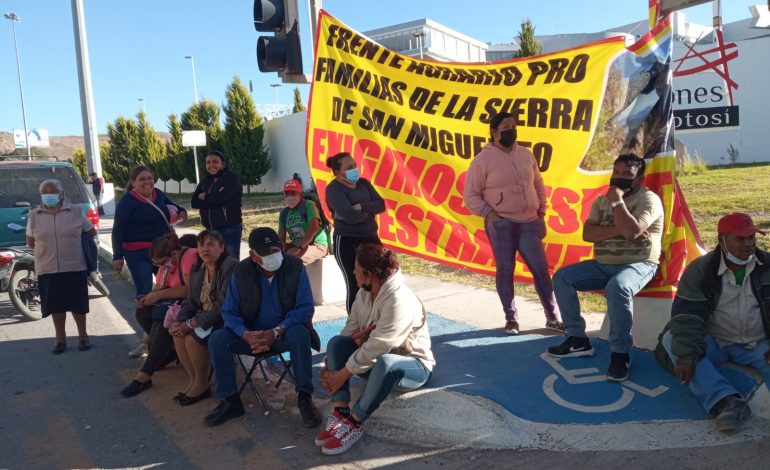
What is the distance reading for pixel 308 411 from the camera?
4.12 metres

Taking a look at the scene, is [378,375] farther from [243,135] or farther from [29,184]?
[243,135]

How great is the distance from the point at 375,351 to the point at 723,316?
209cm

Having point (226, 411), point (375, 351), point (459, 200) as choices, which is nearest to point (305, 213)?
point (459, 200)

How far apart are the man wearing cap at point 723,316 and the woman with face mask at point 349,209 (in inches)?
98.3

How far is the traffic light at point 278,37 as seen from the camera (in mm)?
5516

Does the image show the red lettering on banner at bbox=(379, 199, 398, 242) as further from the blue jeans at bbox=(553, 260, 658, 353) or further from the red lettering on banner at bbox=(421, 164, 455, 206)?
the blue jeans at bbox=(553, 260, 658, 353)

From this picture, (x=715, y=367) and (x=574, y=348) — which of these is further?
(x=574, y=348)

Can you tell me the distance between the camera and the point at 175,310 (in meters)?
4.95

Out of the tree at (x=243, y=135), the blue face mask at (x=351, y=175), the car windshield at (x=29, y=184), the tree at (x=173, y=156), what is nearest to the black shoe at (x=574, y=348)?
the blue face mask at (x=351, y=175)

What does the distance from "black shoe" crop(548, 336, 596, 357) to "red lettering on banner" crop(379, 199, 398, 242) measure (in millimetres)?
2167

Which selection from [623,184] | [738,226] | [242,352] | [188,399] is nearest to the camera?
[738,226]

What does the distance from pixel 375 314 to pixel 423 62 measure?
10.00 ft

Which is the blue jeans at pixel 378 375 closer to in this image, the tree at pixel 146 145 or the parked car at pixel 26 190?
the parked car at pixel 26 190

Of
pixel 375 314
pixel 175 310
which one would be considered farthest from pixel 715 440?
pixel 175 310
